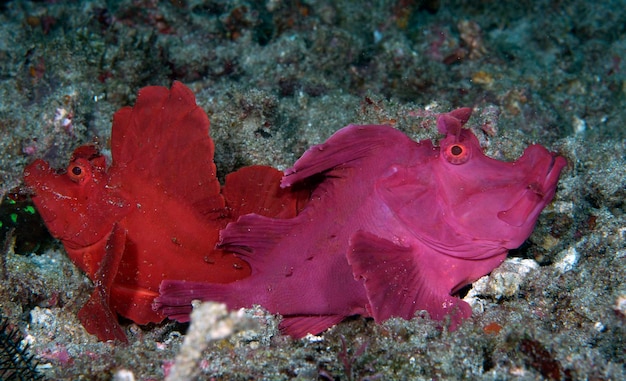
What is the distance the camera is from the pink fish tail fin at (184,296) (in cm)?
304

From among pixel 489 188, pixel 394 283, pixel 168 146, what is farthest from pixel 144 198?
pixel 489 188

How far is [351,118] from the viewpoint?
4512 mm

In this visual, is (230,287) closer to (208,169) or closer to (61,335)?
(208,169)

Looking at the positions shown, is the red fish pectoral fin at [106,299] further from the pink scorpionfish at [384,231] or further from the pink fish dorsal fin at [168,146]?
the pink fish dorsal fin at [168,146]

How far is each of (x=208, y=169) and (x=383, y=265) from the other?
4.60ft

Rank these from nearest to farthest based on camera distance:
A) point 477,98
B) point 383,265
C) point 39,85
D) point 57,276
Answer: point 383,265 → point 57,276 → point 39,85 → point 477,98

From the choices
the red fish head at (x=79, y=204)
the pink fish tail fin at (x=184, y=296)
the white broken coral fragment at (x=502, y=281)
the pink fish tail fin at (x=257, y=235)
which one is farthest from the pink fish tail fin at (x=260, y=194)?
the white broken coral fragment at (x=502, y=281)

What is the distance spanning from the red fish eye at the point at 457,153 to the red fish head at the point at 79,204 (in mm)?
2255

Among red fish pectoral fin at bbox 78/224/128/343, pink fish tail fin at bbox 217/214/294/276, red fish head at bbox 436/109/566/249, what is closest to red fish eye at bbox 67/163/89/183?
red fish pectoral fin at bbox 78/224/128/343

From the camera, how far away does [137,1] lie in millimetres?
6023

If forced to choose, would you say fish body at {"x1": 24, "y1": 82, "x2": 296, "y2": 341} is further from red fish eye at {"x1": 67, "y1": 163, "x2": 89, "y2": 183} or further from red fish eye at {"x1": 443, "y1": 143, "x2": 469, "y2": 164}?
red fish eye at {"x1": 443, "y1": 143, "x2": 469, "y2": 164}

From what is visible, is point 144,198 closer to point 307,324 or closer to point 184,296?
point 184,296

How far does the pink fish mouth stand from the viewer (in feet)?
8.83

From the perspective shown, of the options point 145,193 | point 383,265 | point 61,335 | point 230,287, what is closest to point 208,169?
point 145,193
